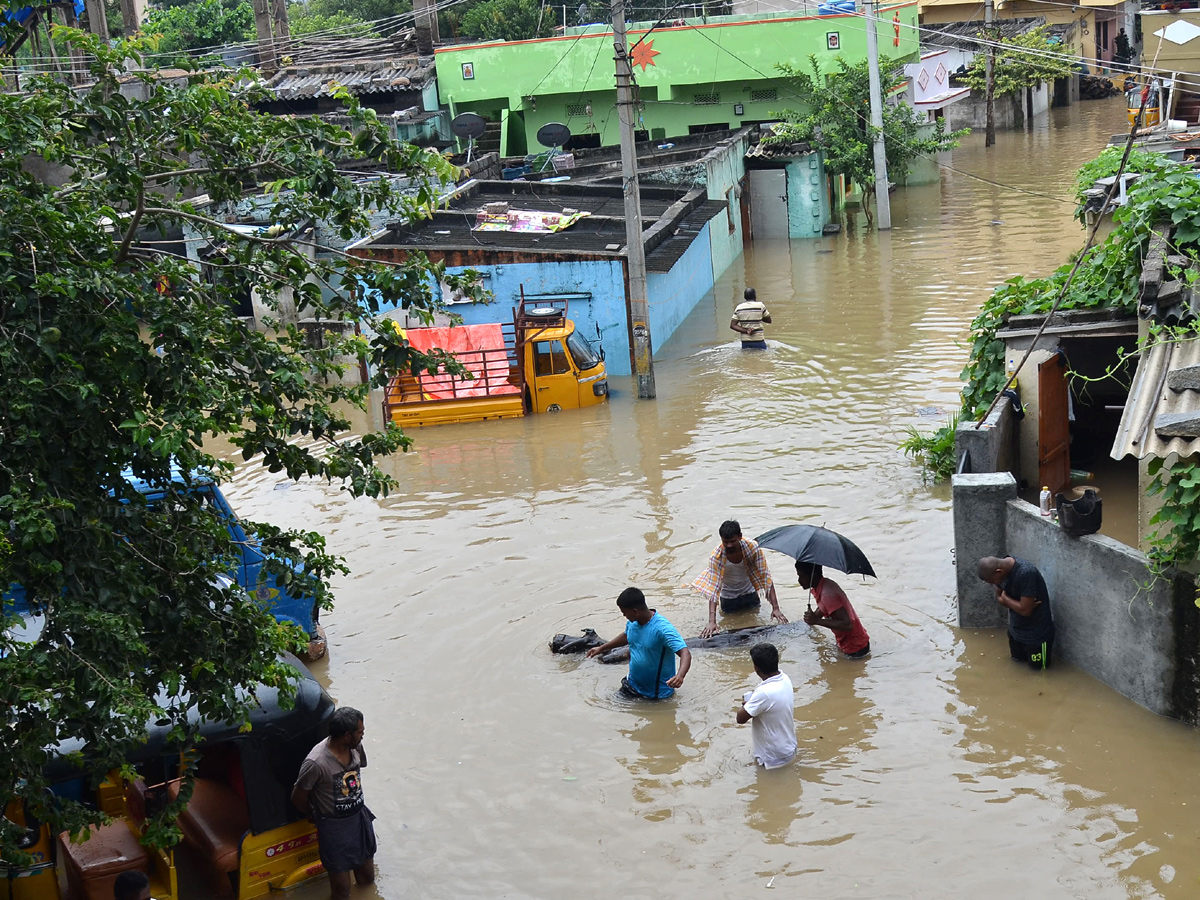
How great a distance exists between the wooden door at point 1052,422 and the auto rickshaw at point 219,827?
787 centimetres

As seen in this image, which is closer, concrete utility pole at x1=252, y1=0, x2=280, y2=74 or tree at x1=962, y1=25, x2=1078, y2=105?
concrete utility pole at x1=252, y1=0, x2=280, y2=74

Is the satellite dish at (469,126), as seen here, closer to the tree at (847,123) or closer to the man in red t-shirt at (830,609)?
the tree at (847,123)

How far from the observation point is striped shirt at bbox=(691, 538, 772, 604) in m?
10.4

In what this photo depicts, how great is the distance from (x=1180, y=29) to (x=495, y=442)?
63.3 feet

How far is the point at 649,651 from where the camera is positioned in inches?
357

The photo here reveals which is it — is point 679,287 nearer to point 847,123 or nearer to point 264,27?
point 847,123

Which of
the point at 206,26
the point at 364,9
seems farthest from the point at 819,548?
the point at 364,9

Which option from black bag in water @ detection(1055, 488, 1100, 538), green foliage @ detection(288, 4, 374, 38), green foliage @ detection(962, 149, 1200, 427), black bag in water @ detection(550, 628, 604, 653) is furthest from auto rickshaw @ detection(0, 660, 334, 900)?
green foliage @ detection(288, 4, 374, 38)

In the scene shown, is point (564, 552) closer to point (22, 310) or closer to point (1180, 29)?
point (22, 310)

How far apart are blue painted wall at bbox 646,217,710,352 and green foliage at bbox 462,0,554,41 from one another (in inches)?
837

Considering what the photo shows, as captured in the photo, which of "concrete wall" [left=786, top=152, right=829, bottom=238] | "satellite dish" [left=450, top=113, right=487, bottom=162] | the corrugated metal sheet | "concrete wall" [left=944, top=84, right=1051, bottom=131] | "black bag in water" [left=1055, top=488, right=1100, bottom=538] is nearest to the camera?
the corrugated metal sheet

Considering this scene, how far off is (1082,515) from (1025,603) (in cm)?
80

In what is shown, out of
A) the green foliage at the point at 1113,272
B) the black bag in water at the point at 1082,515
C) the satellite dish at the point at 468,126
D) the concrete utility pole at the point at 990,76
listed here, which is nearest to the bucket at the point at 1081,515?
the black bag in water at the point at 1082,515

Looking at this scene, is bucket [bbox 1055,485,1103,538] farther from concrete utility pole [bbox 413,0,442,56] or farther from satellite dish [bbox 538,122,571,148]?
concrete utility pole [bbox 413,0,442,56]
